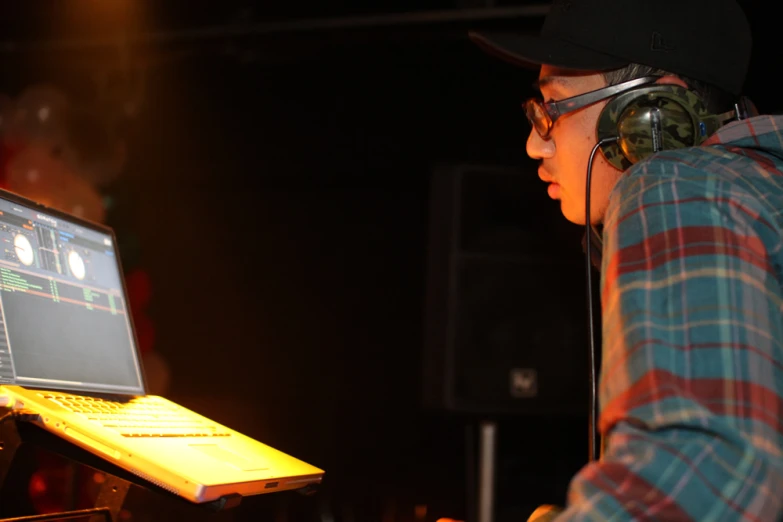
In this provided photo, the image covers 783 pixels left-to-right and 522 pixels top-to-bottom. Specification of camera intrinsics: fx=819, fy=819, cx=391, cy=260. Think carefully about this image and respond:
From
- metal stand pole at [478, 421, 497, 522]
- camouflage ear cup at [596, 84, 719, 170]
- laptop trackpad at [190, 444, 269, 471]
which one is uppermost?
camouflage ear cup at [596, 84, 719, 170]

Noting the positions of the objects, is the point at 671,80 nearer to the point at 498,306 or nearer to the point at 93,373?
the point at 93,373

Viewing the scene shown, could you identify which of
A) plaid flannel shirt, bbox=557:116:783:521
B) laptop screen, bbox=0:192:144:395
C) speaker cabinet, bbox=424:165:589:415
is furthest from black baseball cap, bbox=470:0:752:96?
speaker cabinet, bbox=424:165:589:415

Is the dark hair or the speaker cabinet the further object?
the speaker cabinet

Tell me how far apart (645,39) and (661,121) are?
108 millimetres

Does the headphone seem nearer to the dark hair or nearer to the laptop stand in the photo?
the dark hair

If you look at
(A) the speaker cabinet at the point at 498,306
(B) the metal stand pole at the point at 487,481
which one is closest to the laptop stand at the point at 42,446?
(B) the metal stand pole at the point at 487,481

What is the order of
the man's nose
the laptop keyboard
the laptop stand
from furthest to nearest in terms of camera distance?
the man's nose, the laptop keyboard, the laptop stand

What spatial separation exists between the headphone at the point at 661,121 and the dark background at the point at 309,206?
271cm

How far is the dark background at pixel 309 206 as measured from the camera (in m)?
3.96

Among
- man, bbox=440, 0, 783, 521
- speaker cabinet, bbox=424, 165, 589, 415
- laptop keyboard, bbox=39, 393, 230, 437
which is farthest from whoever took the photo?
speaker cabinet, bbox=424, 165, 589, 415

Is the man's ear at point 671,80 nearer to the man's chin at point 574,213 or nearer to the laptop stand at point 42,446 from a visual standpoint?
the man's chin at point 574,213

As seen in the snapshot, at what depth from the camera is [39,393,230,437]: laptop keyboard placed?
1.12m

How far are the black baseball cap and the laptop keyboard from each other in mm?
722

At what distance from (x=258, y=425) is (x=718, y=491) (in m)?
4.01
